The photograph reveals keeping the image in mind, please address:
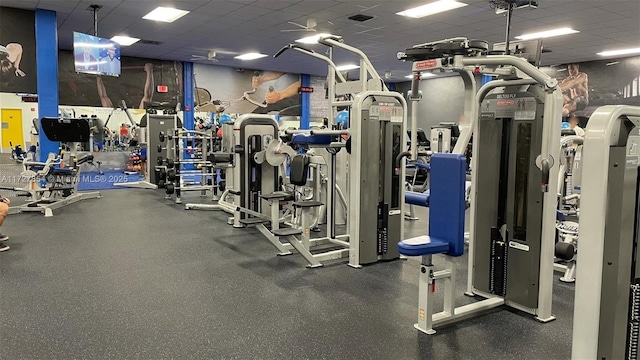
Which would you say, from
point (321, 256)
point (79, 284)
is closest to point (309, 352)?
point (321, 256)

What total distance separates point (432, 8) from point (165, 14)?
4.75 m

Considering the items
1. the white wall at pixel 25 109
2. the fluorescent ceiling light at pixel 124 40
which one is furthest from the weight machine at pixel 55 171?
the white wall at pixel 25 109

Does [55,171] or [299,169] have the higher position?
[299,169]

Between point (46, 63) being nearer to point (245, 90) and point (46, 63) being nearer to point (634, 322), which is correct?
point (245, 90)

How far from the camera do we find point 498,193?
351cm

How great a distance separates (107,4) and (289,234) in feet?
18.9

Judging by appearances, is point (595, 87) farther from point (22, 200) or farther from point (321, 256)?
point (22, 200)

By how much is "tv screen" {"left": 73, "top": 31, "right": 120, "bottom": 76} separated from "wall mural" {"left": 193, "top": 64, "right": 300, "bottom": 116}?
192 inches

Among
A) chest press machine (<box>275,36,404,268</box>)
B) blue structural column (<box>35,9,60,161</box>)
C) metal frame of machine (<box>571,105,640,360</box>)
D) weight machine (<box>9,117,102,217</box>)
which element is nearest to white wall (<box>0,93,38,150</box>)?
blue structural column (<box>35,9,60,161</box>)

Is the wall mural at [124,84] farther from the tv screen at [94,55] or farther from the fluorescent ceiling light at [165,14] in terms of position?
the fluorescent ceiling light at [165,14]

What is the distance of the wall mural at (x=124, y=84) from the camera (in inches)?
457

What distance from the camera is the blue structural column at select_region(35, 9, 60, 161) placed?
26.0 ft

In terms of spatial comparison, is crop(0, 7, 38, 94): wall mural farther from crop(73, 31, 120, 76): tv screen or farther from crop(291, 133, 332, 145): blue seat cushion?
crop(291, 133, 332, 145): blue seat cushion

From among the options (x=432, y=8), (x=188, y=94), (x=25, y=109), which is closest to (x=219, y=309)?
(x=432, y=8)
